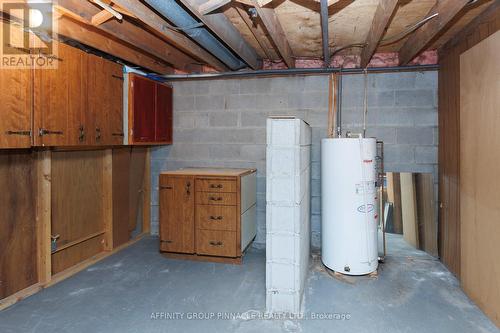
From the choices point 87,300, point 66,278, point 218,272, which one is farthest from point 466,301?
point 66,278

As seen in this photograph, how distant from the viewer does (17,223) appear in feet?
8.50

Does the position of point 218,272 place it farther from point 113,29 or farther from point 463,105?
point 463,105

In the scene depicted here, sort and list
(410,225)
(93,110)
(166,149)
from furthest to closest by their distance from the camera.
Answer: (166,149)
(410,225)
(93,110)

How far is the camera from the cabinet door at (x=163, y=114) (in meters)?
3.78

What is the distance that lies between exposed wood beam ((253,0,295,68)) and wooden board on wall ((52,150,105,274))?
2185mm

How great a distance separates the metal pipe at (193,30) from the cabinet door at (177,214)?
4.24ft

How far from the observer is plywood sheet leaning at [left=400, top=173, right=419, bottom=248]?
3.51 m

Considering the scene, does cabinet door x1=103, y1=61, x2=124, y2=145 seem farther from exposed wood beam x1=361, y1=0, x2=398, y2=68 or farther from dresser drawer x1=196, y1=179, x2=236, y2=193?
exposed wood beam x1=361, y1=0, x2=398, y2=68

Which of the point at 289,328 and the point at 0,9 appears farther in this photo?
Result: the point at 289,328

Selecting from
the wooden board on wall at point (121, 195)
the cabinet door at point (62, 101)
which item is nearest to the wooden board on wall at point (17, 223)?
the cabinet door at point (62, 101)

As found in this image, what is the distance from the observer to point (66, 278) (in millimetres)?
2939

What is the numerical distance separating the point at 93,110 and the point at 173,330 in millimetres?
1929

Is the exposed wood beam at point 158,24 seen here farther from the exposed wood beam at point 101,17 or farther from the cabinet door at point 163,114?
the cabinet door at point 163,114
